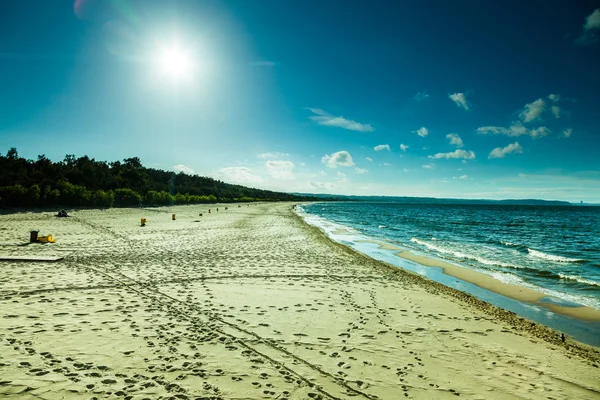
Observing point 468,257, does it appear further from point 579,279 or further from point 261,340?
point 261,340

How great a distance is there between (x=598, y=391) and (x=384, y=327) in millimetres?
4266

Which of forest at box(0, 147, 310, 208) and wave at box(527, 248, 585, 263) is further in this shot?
forest at box(0, 147, 310, 208)

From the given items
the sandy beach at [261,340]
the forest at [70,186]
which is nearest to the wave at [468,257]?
the sandy beach at [261,340]

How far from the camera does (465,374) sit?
20.3 ft

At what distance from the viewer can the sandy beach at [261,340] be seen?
5.38 meters

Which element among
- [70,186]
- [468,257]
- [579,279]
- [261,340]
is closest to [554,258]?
[468,257]

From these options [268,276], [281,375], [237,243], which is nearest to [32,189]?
[237,243]

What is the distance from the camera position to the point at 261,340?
23.2 ft

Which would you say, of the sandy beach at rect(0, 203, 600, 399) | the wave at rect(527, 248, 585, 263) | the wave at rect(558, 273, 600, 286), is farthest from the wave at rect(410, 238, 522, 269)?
the sandy beach at rect(0, 203, 600, 399)

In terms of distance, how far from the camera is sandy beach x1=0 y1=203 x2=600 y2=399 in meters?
5.38

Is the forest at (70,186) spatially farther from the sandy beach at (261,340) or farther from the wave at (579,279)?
the wave at (579,279)

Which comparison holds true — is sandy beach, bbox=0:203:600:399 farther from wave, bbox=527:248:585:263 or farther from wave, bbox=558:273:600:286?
wave, bbox=527:248:585:263

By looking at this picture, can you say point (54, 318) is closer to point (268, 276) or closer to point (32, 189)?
point (268, 276)

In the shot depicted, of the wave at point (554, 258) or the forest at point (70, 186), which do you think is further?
the forest at point (70, 186)
